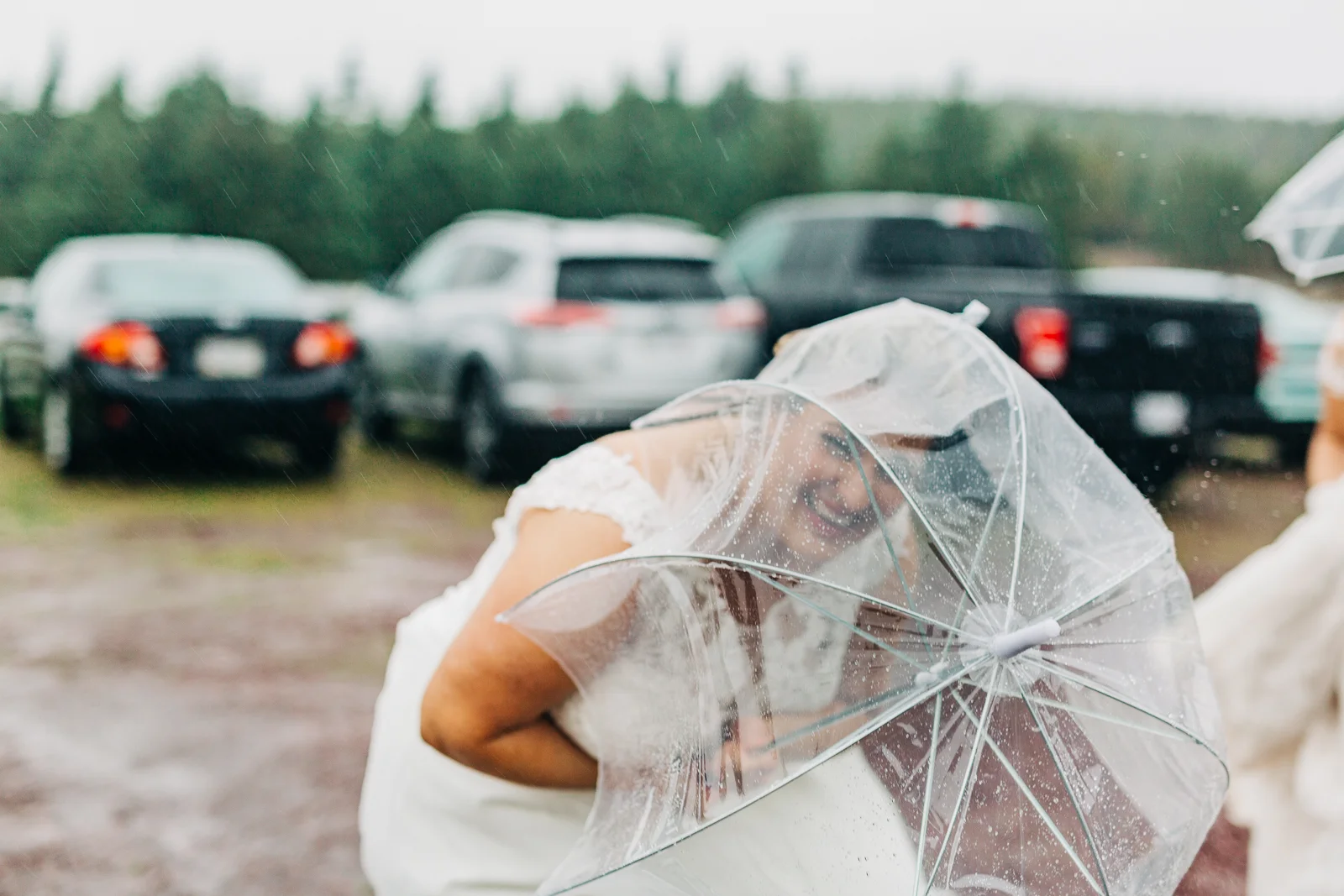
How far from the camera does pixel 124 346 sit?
333 inches

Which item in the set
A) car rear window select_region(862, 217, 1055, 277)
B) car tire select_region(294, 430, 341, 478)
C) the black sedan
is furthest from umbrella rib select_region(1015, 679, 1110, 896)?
car rear window select_region(862, 217, 1055, 277)

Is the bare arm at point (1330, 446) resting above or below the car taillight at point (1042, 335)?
above

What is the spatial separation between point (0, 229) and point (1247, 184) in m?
32.6

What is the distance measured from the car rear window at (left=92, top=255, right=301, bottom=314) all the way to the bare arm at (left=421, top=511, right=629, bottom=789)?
732cm

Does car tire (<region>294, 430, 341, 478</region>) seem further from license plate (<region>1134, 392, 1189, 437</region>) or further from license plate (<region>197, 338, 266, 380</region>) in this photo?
license plate (<region>1134, 392, 1189, 437</region>)

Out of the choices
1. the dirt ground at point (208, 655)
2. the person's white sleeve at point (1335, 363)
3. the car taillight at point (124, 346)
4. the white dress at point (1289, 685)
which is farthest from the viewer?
the car taillight at point (124, 346)

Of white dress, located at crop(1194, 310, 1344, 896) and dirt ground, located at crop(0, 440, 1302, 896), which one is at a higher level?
white dress, located at crop(1194, 310, 1344, 896)

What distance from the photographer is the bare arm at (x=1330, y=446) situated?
9.81 ft

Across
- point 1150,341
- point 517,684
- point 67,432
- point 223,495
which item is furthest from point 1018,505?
point 67,432

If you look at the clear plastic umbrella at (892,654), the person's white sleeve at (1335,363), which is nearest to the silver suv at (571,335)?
the person's white sleeve at (1335,363)

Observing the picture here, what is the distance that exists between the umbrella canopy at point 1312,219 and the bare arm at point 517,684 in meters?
1.96

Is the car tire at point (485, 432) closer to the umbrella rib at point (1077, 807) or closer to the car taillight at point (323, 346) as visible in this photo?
the car taillight at point (323, 346)

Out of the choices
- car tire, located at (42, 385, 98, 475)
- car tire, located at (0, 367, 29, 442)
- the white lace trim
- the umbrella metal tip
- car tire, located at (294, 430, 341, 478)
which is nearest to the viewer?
the umbrella metal tip

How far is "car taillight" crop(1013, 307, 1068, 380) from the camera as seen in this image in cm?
800
